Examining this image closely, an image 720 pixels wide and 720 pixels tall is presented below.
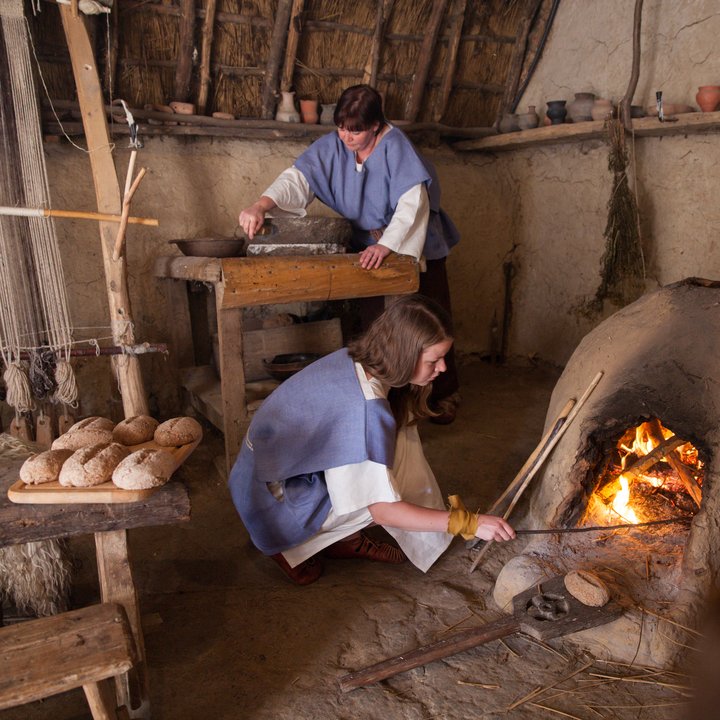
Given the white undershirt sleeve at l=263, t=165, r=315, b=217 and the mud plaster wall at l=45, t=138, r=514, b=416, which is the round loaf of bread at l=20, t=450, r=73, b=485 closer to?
the white undershirt sleeve at l=263, t=165, r=315, b=217

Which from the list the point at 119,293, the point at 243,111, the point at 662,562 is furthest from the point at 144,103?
the point at 662,562

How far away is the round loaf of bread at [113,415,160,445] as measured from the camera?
1999mm

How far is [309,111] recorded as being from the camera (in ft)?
13.9

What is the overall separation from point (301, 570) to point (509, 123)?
146 inches

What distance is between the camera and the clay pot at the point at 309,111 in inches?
166

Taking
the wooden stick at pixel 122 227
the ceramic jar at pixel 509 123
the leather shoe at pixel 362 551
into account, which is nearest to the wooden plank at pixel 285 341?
the wooden stick at pixel 122 227

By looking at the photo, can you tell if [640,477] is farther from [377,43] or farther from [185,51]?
[185,51]

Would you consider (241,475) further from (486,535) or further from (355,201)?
(355,201)

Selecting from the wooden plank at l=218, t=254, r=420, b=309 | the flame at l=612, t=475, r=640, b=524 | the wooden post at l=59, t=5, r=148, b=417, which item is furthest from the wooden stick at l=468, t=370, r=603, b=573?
the wooden post at l=59, t=5, r=148, b=417

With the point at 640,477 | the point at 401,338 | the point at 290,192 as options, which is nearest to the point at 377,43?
the point at 290,192

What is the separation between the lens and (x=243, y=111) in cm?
420

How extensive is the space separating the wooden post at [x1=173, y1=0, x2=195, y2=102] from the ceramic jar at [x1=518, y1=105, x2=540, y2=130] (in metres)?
2.35

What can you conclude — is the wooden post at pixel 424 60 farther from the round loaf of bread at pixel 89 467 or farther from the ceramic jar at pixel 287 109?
the round loaf of bread at pixel 89 467

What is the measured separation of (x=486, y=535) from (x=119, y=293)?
84.7 inches
